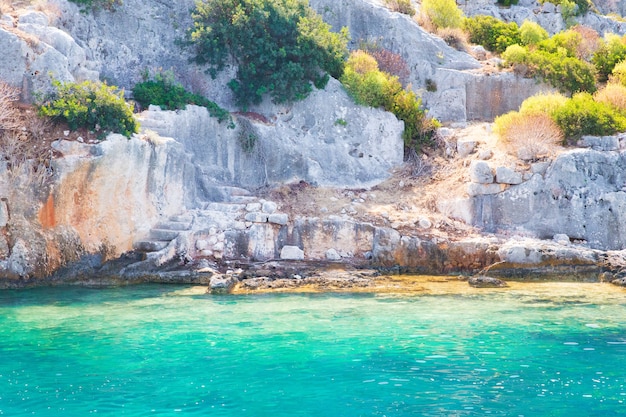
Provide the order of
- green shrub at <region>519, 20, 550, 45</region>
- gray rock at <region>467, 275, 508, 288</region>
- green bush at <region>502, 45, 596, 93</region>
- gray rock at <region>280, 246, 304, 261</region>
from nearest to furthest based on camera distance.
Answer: gray rock at <region>467, 275, 508, 288</region>, gray rock at <region>280, 246, 304, 261</region>, green bush at <region>502, 45, 596, 93</region>, green shrub at <region>519, 20, 550, 45</region>

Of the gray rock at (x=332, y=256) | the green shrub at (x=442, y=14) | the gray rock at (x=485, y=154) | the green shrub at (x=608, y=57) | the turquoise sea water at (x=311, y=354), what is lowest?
the turquoise sea water at (x=311, y=354)

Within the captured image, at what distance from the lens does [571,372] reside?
9828mm

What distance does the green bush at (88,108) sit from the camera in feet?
55.0

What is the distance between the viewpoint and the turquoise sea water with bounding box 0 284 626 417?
858 cm

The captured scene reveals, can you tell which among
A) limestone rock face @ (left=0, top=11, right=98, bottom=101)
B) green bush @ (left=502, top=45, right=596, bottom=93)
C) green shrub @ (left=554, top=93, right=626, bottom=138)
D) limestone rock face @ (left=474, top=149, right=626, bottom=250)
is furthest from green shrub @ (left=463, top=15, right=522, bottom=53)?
limestone rock face @ (left=0, top=11, right=98, bottom=101)

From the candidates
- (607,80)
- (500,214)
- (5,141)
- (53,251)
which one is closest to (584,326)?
(500,214)

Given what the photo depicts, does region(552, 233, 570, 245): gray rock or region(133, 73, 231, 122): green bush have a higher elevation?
region(133, 73, 231, 122): green bush

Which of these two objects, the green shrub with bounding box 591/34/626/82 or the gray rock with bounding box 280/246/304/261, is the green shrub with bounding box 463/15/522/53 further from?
the gray rock with bounding box 280/246/304/261

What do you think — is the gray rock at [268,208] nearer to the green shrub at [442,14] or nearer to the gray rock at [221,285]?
the gray rock at [221,285]

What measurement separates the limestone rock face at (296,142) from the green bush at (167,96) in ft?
1.05

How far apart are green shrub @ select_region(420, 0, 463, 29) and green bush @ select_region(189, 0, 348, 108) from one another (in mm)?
7052

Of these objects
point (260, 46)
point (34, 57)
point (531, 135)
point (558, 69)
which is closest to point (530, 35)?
point (558, 69)

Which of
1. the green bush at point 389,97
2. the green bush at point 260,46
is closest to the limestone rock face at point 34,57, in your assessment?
the green bush at point 260,46

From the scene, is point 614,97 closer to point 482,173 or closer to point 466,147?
point 466,147
